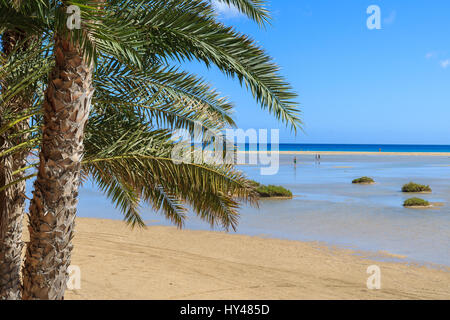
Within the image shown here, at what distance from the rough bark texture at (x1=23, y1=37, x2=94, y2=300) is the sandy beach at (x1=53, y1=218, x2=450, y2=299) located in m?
4.17

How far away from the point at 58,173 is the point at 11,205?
192cm

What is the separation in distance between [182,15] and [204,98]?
167 cm

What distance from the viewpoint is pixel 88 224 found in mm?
16234

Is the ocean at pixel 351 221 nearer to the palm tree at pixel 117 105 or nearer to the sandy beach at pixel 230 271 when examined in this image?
the sandy beach at pixel 230 271

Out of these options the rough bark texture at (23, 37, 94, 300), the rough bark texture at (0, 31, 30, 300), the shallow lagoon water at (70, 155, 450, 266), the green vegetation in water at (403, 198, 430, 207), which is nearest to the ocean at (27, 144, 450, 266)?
the shallow lagoon water at (70, 155, 450, 266)

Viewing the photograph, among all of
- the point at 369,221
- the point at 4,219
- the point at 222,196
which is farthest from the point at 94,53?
the point at 369,221

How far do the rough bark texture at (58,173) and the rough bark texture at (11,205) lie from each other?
4.24 ft

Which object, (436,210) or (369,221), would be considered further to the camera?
(436,210)

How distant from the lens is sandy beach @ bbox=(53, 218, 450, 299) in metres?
9.09

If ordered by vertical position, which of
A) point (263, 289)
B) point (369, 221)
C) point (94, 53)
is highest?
point (94, 53)

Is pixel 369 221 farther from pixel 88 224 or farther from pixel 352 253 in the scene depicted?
pixel 88 224

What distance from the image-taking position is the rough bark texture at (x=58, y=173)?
4.52 m
